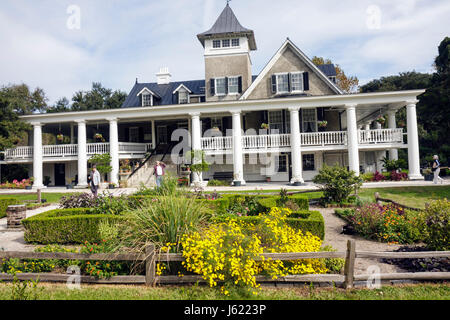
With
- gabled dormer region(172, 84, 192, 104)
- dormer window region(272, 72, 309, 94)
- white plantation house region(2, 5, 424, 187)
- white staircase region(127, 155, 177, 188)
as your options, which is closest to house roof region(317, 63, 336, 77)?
white plantation house region(2, 5, 424, 187)

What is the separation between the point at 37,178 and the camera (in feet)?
69.2

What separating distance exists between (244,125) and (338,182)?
13.4m

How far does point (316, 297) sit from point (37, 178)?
75.2 ft

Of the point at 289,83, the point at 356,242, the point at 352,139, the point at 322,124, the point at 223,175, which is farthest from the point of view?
the point at 223,175

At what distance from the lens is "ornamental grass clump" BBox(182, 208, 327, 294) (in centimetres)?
454

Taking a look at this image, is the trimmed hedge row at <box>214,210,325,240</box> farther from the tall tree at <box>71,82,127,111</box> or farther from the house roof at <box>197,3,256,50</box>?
the tall tree at <box>71,82,127,111</box>

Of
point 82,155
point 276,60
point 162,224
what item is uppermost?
point 276,60

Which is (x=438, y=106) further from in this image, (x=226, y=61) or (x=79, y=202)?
(x=79, y=202)

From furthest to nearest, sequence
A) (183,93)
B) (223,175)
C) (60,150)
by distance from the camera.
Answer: (183,93)
(223,175)
(60,150)

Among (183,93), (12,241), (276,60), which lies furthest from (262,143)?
(12,241)

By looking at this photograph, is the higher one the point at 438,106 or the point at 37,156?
the point at 438,106

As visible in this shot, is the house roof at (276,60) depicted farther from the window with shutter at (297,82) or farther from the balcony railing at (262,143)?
the balcony railing at (262,143)

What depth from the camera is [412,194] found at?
13172mm
